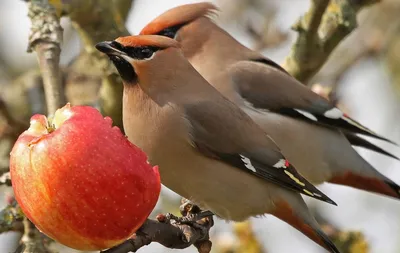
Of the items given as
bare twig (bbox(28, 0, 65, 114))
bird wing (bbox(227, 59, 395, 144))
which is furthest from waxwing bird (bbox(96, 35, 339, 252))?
bird wing (bbox(227, 59, 395, 144))

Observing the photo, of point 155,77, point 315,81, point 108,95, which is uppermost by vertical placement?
point 155,77

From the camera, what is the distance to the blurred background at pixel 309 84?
13.8 ft

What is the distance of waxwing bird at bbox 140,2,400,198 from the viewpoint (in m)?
4.43

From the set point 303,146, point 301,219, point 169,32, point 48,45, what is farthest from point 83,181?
point 303,146

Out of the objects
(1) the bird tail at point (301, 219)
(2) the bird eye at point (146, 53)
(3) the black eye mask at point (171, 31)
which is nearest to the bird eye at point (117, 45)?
(2) the bird eye at point (146, 53)

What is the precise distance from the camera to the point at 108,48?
281cm

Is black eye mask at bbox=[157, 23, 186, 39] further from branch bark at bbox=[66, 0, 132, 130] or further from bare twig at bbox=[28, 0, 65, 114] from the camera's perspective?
bare twig at bbox=[28, 0, 65, 114]

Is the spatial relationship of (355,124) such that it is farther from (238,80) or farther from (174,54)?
(174,54)

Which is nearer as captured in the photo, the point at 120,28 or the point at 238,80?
the point at 120,28

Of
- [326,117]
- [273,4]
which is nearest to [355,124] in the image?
[326,117]

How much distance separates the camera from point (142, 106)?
3.24 m

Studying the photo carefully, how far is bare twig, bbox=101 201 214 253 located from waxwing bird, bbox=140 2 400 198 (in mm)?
1515

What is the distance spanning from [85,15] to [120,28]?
176mm

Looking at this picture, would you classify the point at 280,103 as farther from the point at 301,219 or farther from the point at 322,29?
the point at 301,219
